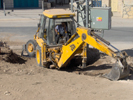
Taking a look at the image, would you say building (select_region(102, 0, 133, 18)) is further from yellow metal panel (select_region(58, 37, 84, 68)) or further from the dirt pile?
yellow metal panel (select_region(58, 37, 84, 68))

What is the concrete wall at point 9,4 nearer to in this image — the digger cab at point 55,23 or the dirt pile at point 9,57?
the dirt pile at point 9,57

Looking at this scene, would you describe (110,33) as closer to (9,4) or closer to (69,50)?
(69,50)

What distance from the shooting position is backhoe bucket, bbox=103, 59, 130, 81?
27.6 ft

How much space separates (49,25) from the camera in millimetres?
10250

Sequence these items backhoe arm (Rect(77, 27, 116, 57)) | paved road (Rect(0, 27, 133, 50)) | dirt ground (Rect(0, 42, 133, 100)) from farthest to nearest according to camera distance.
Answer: paved road (Rect(0, 27, 133, 50)) → backhoe arm (Rect(77, 27, 116, 57)) → dirt ground (Rect(0, 42, 133, 100))

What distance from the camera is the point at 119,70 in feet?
27.8

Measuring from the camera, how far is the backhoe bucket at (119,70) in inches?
332

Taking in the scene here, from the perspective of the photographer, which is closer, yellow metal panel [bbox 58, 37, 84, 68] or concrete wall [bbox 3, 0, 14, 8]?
yellow metal panel [bbox 58, 37, 84, 68]

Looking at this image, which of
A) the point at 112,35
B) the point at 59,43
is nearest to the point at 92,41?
the point at 59,43

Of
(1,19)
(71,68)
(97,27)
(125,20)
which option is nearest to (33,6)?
(1,19)

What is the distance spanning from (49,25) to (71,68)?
7.38ft

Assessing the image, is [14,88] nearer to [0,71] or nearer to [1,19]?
[0,71]

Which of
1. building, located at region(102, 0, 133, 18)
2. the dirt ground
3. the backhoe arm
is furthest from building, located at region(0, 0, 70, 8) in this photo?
the backhoe arm

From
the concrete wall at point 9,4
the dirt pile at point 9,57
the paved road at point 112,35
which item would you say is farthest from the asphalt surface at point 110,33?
the concrete wall at point 9,4
